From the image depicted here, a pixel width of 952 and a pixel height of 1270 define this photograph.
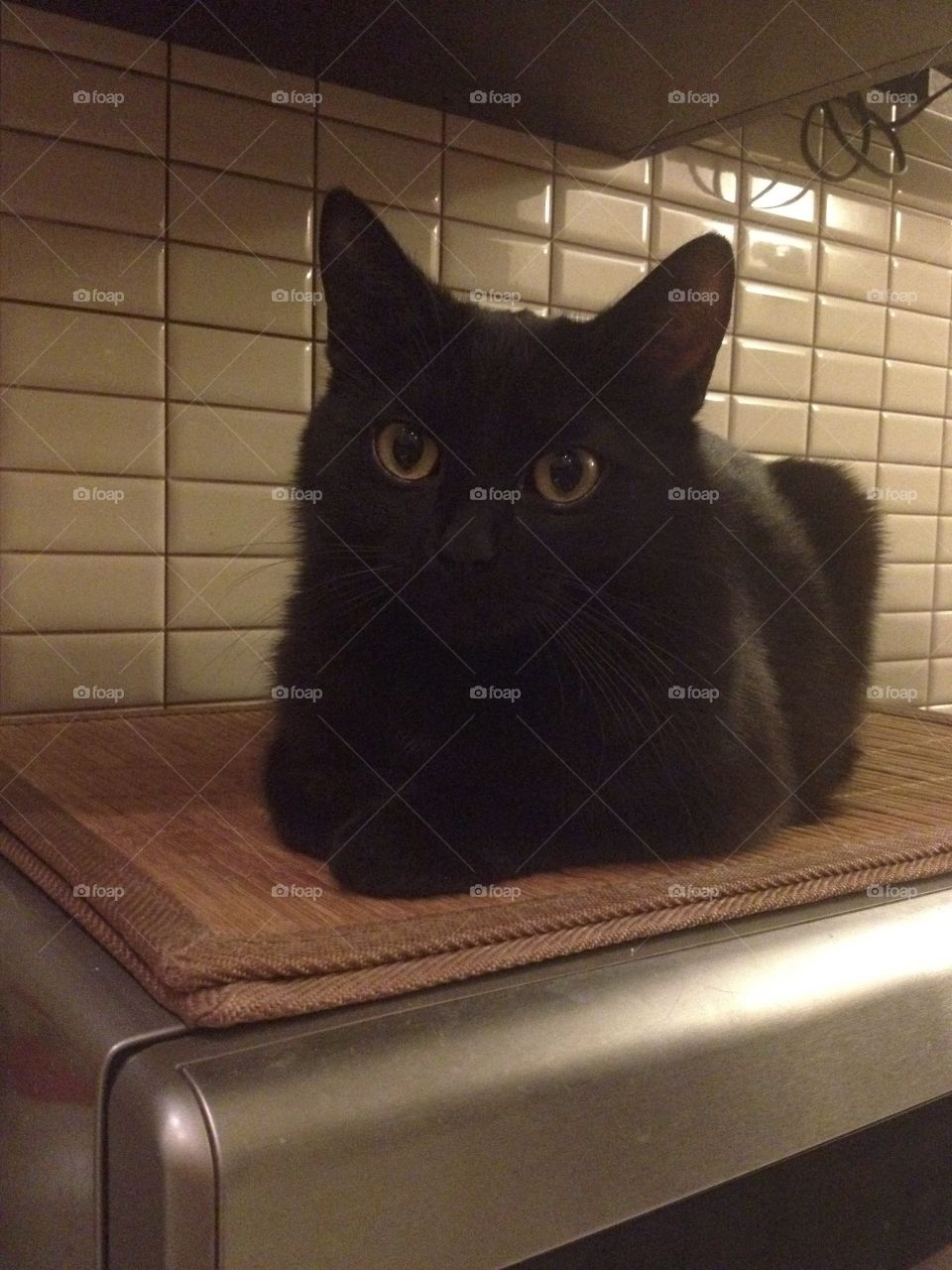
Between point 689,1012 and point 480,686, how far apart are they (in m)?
0.26

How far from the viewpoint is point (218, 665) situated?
1.12 metres

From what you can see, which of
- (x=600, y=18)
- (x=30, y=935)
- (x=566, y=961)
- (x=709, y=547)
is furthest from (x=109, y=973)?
(x=600, y=18)

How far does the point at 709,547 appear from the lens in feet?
2.44

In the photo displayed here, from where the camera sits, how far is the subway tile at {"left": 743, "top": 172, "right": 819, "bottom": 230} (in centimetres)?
137

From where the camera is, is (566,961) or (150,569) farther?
(150,569)

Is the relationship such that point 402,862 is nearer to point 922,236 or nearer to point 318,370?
point 318,370

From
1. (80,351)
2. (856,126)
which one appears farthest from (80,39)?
(856,126)

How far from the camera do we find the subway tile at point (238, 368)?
1.05 metres

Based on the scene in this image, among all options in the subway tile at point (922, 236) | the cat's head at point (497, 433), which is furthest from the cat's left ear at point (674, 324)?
the subway tile at point (922, 236)

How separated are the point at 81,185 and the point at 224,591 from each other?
40 cm

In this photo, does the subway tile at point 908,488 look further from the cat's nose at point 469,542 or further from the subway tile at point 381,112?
the cat's nose at point 469,542

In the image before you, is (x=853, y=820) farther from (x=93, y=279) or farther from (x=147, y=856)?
(x=93, y=279)

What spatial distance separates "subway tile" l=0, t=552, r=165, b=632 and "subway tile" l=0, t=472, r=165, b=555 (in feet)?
0.04

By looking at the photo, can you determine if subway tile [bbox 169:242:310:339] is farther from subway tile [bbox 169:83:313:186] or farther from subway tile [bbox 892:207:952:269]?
subway tile [bbox 892:207:952:269]
